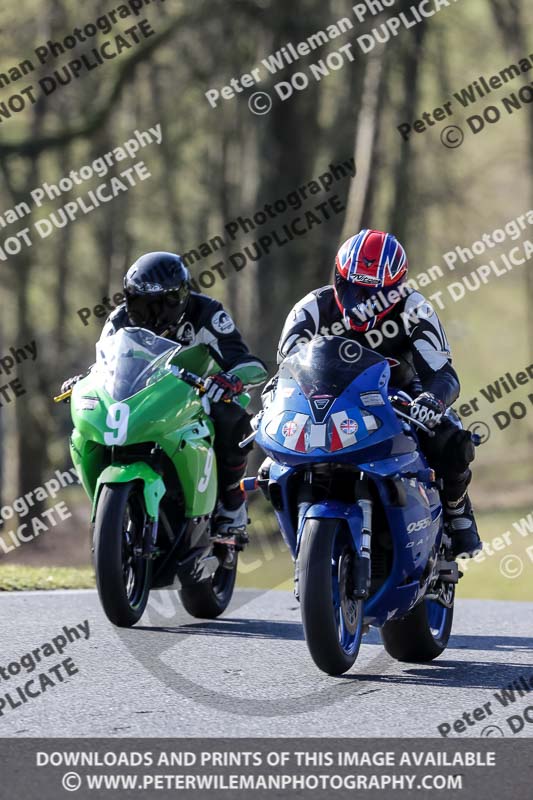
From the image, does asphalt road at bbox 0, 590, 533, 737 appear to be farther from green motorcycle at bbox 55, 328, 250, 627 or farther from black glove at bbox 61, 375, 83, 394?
black glove at bbox 61, 375, 83, 394

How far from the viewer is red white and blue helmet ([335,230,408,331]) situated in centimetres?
679

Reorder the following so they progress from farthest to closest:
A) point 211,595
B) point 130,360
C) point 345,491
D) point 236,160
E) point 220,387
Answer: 1. point 236,160
2. point 211,595
3. point 220,387
4. point 130,360
5. point 345,491

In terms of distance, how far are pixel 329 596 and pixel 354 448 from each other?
2.18 ft

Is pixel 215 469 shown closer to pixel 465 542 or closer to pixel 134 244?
pixel 465 542

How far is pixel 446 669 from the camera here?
22.7 feet

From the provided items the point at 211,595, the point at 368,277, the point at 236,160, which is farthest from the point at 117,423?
the point at 236,160

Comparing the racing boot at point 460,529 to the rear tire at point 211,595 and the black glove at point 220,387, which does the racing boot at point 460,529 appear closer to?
the black glove at point 220,387

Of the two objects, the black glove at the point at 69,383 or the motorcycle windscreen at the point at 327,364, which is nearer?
the motorcycle windscreen at the point at 327,364

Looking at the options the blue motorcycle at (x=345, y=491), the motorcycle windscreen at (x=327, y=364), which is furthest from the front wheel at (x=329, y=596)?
the motorcycle windscreen at (x=327, y=364)

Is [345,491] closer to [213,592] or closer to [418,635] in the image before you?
[418,635]

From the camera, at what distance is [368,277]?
6.78 meters

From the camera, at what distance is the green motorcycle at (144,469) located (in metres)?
7.35

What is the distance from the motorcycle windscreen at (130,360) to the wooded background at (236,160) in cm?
1226

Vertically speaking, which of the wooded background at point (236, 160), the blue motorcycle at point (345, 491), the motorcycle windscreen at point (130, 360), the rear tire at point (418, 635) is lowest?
the rear tire at point (418, 635)
